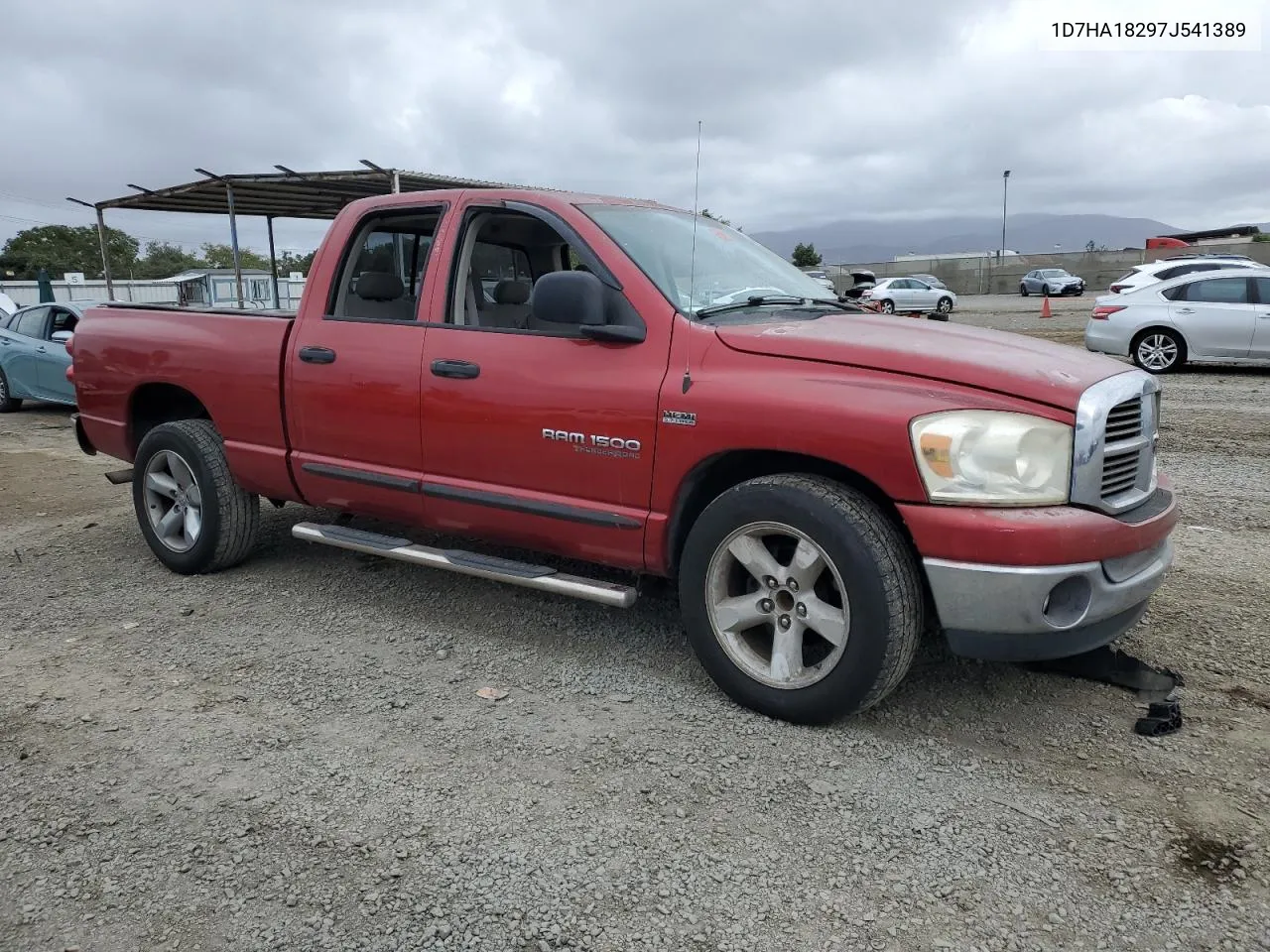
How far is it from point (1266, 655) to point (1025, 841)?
1.89 metres

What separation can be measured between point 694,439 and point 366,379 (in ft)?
5.50

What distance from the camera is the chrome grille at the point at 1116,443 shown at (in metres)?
2.93

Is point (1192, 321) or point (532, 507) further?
point (1192, 321)

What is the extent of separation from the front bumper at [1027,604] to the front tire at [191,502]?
11.8 ft

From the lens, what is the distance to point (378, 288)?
455 centimetres

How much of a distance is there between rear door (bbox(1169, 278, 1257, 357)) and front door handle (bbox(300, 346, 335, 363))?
12379mm

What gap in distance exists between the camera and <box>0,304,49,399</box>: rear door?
11.7 metres

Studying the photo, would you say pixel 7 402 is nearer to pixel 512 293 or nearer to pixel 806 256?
pixel 512 293

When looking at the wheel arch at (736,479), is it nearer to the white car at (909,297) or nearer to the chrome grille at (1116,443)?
the chrome grille at (1116,443)

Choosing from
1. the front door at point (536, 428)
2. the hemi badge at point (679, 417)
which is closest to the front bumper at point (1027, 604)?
the hemi badge at point (679, 417)

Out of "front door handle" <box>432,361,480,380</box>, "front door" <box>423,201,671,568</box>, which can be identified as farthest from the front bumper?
"front door handle" <box>432,361,480,380</box>

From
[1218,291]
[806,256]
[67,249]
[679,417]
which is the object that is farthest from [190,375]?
[67,249]

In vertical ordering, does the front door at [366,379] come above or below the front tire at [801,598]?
above

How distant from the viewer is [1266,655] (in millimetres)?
3838
